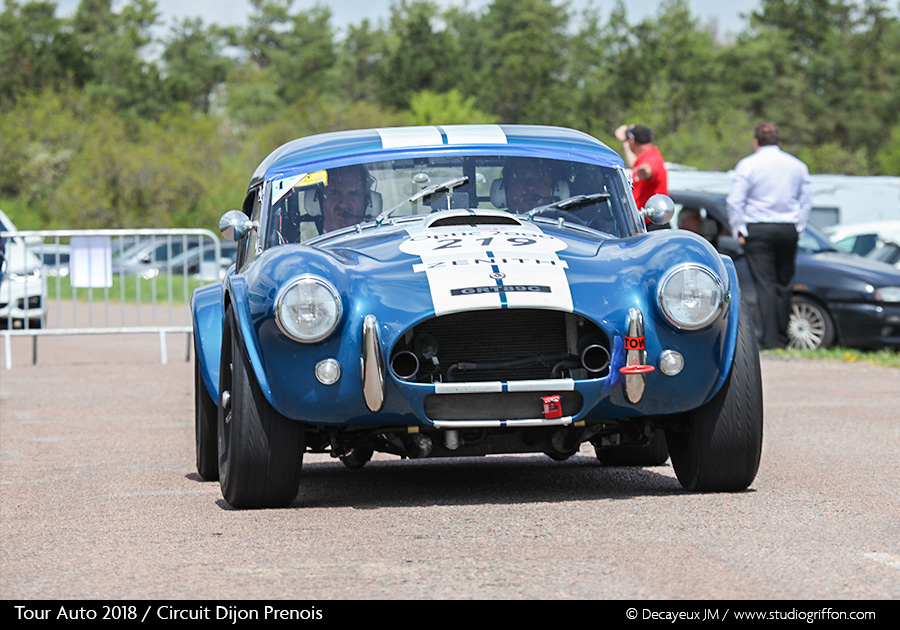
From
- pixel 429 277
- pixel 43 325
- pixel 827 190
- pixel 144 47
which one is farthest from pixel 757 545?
pixel 144 47

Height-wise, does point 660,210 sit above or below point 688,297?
Answer: above

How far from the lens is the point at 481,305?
16.9 ft

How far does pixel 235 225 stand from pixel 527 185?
135 cm

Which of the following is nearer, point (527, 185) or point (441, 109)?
point (527, 185)

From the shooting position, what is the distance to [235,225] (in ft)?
21.7

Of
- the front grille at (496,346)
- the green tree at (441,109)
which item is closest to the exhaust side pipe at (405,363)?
the front grille at (496,346)

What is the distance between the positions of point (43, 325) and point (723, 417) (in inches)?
435

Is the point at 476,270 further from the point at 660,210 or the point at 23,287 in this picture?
the point at 23,287

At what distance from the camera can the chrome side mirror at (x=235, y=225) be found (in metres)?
6.63

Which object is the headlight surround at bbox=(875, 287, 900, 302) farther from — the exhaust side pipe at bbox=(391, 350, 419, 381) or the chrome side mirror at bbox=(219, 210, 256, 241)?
the exhaust side pipe at bbox=(391, 350, 419, 381)

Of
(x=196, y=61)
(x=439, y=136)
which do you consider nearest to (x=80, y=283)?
(x=439, y=136)

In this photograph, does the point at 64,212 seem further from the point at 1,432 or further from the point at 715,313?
the point at 715,313

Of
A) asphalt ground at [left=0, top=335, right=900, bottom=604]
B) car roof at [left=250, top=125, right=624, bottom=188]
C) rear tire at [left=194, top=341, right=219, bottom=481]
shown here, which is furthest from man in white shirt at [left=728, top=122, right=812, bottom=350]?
rear tire at [left=194, top=341, right=219, bottom=481]

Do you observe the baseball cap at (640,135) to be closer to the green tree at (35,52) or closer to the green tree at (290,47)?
the green tree at (35,52)
